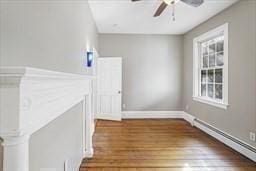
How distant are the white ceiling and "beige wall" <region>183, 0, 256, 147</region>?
29cm

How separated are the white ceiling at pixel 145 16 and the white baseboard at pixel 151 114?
8.14 feet

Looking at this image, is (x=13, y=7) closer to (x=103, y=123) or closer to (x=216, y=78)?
(x=216, y=78)

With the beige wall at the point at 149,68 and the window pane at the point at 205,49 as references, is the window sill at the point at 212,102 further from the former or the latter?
the beige wall at the point at 149,68

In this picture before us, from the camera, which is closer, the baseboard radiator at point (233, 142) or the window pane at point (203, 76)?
the baseboard radiator at point (233, 142)

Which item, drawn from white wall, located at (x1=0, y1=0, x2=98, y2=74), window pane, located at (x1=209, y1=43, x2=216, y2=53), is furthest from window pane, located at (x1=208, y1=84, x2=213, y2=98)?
white wall, located at (x1=0, y1=0, x2=98, y2=74)

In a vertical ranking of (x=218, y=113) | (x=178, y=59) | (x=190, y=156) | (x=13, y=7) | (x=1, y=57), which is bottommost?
(x=190, y=156)

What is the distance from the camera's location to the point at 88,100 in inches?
149

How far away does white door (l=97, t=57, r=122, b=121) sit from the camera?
679 centimetres

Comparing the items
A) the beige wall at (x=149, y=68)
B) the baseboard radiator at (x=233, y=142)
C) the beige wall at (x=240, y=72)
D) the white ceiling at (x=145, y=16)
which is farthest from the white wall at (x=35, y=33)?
the beige wall at (x=149, y=68)

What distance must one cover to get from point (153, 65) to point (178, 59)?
825 millimetres

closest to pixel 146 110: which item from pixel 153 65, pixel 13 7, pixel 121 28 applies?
pixel 153 65

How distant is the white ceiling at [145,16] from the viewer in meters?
4.21

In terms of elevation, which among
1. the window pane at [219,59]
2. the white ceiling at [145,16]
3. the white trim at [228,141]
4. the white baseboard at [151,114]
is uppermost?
the white ceiling at [145,16]

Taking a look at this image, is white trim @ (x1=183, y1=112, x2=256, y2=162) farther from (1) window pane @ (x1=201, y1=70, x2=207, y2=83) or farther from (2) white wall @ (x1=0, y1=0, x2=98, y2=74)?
(2) white wall @ (x1=0, y1=0, x2=98, y2=74)
